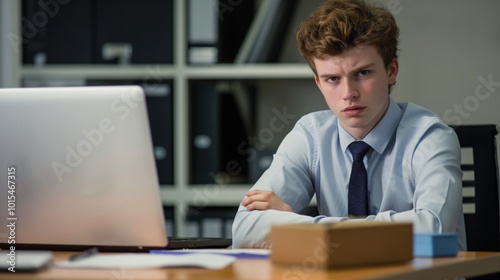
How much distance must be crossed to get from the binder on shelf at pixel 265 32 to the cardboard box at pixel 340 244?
7.95 ft

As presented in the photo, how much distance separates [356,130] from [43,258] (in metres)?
1.07

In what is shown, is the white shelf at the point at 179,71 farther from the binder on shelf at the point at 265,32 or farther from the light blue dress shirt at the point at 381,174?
the light blue dress shirt at the point at 381,174

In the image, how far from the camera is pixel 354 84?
6.73 ft

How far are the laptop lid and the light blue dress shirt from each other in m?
0.41

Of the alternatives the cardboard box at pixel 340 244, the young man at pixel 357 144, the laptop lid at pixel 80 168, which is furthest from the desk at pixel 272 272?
the young man at pixel 357 144

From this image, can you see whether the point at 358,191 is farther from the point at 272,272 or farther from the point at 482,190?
the point at 272,272

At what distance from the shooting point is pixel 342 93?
2037mm

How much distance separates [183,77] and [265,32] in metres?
0.44

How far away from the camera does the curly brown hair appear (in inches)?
82.2

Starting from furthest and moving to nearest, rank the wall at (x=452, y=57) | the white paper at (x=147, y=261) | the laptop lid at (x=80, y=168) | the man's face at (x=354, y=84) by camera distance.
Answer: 1. the wall at (x=452, y=57)
2. the man's face at (x=354, y=84)
3. the laptop lid at (x=80, y=168)
4. the white paper at (x=147, y=261)

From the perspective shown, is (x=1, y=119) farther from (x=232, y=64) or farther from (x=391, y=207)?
(x=232, y=64)

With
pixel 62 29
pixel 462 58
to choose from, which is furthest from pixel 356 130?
pixel 62 29

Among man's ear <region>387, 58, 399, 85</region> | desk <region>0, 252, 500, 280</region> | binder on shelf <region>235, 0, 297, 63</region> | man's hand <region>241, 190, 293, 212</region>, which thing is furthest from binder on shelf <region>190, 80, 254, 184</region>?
desk <region>0, 252, 500, 280</region>

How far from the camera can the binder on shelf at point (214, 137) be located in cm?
373
